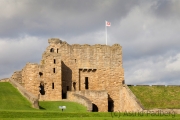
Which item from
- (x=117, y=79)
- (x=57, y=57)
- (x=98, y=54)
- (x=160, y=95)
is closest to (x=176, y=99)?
(x=160, y=95)

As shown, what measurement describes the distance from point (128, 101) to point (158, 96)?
4.37 meters

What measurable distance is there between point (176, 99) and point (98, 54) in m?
13.9

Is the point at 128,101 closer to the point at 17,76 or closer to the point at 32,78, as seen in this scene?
the point at 32,78

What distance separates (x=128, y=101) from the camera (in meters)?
52.0

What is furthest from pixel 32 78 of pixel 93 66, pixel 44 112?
pixel 44 112

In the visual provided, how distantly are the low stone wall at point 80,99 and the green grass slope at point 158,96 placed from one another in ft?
26.6

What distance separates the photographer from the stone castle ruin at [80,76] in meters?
51.6

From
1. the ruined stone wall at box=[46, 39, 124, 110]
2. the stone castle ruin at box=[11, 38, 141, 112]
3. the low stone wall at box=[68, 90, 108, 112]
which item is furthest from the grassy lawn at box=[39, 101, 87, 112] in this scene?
the ruined stone wall at box=[46, 39, 124, 110]

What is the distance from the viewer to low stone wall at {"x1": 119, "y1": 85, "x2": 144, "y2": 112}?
4806 cm

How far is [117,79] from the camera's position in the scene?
57406 millimetres

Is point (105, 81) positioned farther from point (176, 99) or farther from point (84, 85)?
point (176, 99)

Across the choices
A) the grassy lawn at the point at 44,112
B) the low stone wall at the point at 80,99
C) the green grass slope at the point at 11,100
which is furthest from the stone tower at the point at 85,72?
the green grass slope at the point at 11,100

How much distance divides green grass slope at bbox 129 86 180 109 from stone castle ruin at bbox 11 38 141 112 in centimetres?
180

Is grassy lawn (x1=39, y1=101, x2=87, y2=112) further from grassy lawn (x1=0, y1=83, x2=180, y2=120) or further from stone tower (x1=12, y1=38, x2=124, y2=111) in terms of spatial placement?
stone tower (x1=12, y1=38, x2=124, y2=111)
